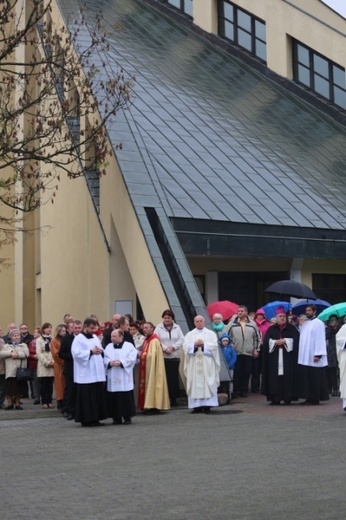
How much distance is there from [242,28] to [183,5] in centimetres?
270

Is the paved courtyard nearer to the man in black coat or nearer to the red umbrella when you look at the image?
the man in black coat

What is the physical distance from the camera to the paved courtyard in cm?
851

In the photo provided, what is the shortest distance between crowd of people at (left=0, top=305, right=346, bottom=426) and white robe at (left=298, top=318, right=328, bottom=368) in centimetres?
2

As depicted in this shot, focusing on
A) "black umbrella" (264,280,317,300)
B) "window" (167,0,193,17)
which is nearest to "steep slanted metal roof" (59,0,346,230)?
"window" (167,0,193,17)

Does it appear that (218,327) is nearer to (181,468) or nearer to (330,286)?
(181,468)

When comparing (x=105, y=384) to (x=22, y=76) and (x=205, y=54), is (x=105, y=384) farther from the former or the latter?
(x=205, y=54)

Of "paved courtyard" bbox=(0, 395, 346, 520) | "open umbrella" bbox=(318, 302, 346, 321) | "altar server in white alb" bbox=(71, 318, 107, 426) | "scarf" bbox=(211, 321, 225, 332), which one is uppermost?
"open umbrella" bbox=(318, 302, 346, 321)

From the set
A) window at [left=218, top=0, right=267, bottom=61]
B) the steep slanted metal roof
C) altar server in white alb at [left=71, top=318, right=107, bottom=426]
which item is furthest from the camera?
window at [left=218, top=0, right=267, bottom=61]

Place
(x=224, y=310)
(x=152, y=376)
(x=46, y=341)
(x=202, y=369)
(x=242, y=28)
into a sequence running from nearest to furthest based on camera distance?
1. (x=202, y=369)
2. (x=152, y=376)
3. (x=46, y=341)
4. (x=224, y=310)
5. (x=242, y=28)

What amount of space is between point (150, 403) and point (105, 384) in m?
1.38

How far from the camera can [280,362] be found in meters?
17.8

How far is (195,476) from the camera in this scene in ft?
33.2

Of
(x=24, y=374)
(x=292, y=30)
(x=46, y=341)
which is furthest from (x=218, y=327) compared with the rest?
(x=292, y=30)

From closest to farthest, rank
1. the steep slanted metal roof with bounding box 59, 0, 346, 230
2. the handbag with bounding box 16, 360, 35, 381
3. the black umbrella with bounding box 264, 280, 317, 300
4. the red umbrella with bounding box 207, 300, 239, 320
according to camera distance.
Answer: the handbag with bounding box 16, 360, 35, 381
the black umbrella with bounding box 264, 280, 317, 300
the red umbrella with bounding box 207, 300, 239, 320
the steep slanted metal roof with bounding box 59, 0, 346, 230
